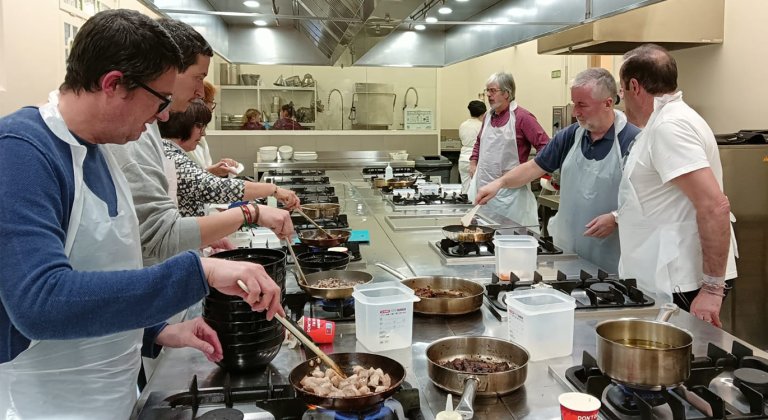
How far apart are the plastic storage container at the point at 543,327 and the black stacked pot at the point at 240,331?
582 millimetres

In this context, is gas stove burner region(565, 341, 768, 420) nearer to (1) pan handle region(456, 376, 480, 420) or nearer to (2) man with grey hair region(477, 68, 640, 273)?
(1) pan handle region(456, 376, 480, 420)

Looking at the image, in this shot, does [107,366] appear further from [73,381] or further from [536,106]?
[536,106]

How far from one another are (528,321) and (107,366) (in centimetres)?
94

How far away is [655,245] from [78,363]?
1969 millimetres

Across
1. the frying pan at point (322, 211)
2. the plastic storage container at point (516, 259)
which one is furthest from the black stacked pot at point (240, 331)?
the frying pan at point (322, 211)

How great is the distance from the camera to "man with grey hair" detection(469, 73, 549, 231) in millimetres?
4234

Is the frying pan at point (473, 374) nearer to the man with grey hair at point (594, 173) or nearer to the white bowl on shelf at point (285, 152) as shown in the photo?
the man with grey hair at point (594, 173)

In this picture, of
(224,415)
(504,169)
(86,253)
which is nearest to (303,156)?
(504,169)

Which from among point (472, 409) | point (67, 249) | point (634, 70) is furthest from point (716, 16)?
point (67, 249)

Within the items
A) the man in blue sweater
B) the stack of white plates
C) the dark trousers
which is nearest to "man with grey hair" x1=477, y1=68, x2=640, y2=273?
the dark trousers

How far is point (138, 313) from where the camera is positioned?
1013 millimetres

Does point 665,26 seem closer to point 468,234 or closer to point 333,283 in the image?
point 468,234

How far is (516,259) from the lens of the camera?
2133 mm

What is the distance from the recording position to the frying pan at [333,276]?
70.4 inches
